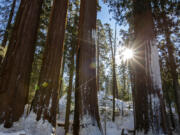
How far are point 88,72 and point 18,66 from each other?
1974mm

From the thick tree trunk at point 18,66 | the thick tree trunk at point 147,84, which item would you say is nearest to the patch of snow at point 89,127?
the thick tree trunk at point 147,84

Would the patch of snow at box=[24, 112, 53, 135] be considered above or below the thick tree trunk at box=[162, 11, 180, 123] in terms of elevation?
→ below

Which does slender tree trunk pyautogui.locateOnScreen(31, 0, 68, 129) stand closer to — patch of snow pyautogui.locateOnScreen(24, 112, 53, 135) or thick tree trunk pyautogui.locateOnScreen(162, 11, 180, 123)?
patch of snow pyautogui.locateOnScreen(24, 112, 53, 135)

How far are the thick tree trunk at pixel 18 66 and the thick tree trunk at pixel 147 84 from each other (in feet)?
9.71

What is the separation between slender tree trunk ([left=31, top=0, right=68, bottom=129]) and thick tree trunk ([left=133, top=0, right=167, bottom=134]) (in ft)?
6.33

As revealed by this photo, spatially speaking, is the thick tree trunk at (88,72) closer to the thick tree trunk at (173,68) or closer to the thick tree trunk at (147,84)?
the thick tree trunk at (147,84)

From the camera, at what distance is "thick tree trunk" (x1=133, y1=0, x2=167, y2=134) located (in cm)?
237

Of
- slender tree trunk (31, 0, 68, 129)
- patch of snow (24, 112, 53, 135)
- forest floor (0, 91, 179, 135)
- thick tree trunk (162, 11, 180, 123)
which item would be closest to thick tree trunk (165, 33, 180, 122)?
thick tree trunk (162, 11, 180, 123)

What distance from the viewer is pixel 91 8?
369 cm

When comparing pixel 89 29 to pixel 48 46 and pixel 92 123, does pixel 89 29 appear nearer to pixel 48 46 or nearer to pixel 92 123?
pixel 48 46

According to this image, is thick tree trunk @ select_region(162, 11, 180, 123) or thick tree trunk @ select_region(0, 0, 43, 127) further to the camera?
thick tree trunk @ select_region(162, 11, 180, 123)

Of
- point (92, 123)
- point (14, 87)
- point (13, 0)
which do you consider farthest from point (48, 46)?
point (13, 0)

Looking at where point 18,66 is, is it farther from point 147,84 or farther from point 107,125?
point 107,125

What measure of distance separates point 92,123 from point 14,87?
2.22 metres
